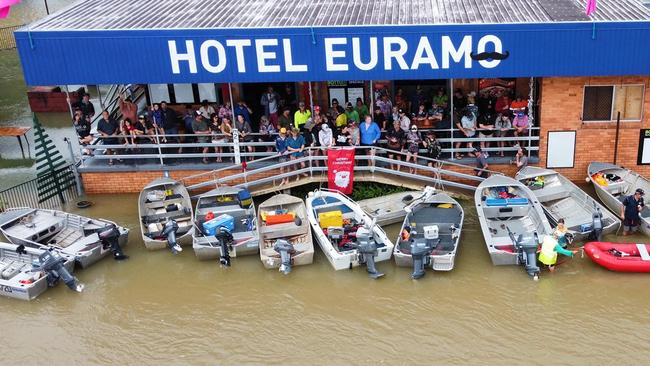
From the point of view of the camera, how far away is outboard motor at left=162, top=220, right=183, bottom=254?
1719 centimetres

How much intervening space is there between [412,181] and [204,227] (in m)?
6.13

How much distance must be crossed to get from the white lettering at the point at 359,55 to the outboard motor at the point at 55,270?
9.21 meters

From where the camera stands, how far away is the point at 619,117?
19.2 m

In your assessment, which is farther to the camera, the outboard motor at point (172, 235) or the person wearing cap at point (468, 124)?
the person wearing cap at point (468, 124)

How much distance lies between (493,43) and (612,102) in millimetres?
4090

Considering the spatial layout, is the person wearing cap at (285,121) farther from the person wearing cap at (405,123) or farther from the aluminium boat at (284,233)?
the person wearing cap at (405,123)

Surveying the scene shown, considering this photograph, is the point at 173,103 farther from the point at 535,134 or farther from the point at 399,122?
the point at 535,134

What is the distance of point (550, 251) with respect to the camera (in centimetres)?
1538

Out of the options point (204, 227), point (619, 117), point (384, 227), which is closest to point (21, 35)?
point (204, 227)

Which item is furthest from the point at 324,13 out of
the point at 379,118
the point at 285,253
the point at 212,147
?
the point at 285,253

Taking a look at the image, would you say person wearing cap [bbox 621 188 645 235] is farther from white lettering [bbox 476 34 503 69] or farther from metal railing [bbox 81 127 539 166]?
white lettering [bbox 476 34 503 69]

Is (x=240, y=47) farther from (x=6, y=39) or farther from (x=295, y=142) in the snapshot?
(x=6, y=39)

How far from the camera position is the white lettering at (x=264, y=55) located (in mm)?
18484

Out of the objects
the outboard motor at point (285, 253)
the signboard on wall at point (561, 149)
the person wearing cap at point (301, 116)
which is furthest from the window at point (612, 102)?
the outboard motor at point (285, 253)
